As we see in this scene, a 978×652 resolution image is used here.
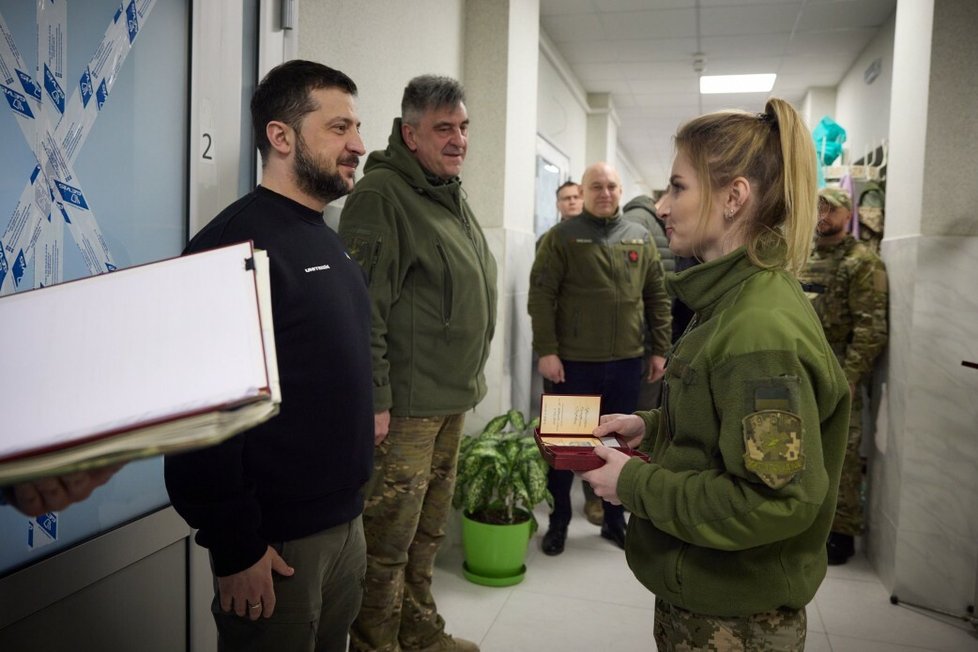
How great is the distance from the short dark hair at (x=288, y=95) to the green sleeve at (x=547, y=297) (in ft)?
6.63

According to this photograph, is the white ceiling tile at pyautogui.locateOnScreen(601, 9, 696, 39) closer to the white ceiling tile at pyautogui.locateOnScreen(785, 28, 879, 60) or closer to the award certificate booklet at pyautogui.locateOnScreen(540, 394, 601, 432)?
the white ceiling tile at pyautogui.locateOnScreen(785, 28, 879, 60)

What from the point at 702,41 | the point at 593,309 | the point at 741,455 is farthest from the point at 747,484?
the point at 702,41

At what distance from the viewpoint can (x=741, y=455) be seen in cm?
97

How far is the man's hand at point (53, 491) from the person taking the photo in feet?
2.01

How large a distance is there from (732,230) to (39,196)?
1126mm

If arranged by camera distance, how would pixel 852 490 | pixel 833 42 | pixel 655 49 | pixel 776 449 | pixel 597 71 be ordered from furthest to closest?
pixel 597 71
pixel 655 49
pixel 833 42
pixel 852 490
pixel 776 449

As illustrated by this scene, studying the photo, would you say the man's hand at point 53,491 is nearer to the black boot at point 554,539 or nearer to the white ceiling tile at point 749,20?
the black boot at point 554,539

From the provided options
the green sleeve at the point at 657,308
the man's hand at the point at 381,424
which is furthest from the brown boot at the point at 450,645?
the green sleeve at the point at 657,308

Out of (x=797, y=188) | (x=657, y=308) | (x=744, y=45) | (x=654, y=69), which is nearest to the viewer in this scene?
(x=797, y=188)

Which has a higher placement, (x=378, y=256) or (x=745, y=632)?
(x=378, y=256)

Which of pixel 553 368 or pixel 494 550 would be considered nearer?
pixel 494 550

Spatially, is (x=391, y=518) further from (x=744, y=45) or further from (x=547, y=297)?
(x=744, y=45)

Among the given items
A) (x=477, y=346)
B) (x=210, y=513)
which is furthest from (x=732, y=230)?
(x=477, y=346)

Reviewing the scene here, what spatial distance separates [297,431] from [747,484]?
0.72m
